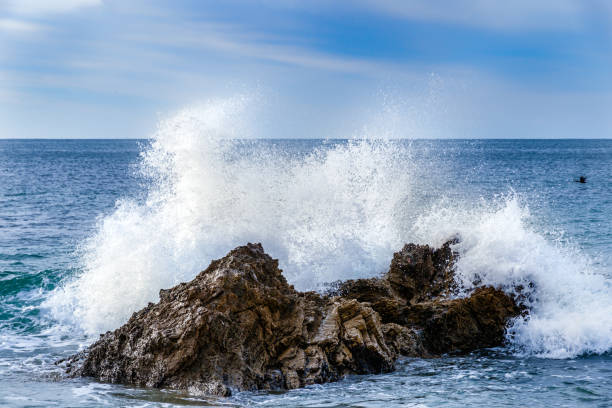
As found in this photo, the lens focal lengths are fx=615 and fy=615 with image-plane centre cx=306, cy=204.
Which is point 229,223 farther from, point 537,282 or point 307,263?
point 537,282

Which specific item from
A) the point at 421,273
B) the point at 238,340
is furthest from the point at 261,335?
the point at 421,273

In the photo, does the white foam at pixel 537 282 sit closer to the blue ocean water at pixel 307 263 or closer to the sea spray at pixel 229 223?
the blue ocean water at pixel 307 263

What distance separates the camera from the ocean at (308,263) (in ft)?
20.9

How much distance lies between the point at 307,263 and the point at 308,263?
20 mm

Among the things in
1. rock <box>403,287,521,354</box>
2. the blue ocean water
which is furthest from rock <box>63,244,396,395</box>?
rock <box>403,287,521,354</box>

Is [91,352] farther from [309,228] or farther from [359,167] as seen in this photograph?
[359,167]

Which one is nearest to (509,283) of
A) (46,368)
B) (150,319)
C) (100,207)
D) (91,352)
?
(150,319)

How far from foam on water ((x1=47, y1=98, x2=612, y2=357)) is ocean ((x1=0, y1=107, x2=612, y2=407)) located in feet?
0.11

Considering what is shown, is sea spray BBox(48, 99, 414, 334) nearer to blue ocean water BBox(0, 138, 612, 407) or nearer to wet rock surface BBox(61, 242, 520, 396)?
blue ocean water BBox(0, 138, 612, 407)

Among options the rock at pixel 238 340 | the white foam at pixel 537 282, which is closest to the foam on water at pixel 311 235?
the white foam at pixel 537 282

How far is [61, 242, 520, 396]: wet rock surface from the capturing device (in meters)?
6.32

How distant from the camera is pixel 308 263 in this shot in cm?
1135

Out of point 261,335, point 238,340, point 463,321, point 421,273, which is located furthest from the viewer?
point 421,273

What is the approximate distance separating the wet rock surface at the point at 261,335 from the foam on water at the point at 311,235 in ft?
2.98
